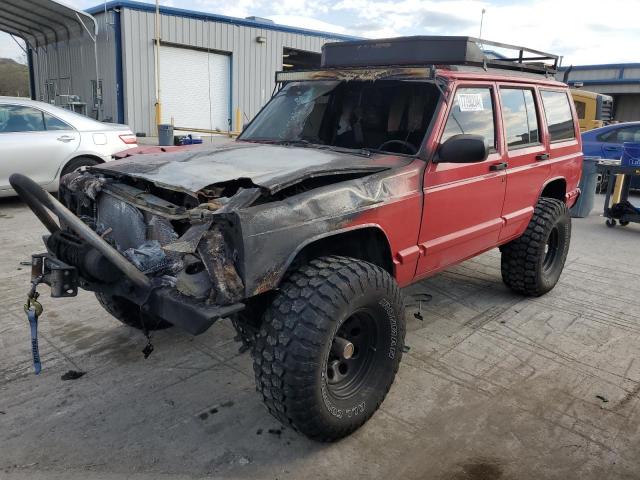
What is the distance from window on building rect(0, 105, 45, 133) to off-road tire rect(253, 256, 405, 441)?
6.73m

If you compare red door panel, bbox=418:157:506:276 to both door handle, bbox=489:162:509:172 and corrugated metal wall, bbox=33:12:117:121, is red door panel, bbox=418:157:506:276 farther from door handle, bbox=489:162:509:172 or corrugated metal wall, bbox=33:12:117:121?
corrugated metal wall, bbox=33:12:117:121

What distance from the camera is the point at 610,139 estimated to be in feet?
39.7

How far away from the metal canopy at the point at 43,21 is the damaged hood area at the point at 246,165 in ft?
46.4

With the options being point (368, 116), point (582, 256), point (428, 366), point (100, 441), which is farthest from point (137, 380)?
point (582, 256)

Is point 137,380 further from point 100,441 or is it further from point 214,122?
point 214,122

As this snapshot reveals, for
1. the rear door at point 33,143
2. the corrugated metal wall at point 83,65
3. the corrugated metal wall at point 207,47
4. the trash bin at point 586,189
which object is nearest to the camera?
the rear door at point 33,143

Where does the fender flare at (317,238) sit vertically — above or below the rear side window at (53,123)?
below

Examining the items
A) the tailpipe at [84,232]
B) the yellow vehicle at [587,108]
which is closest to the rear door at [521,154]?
the tailpipe at [84,232]

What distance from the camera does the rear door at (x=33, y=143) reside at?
25.0 feet

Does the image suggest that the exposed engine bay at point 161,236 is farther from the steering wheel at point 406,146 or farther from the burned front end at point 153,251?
the steering wheel at point 406,146

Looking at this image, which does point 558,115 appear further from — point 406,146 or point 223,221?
point 223,221

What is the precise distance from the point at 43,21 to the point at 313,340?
1886 cm

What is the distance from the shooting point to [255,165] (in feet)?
10.3

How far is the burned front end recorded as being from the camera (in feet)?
8.20
